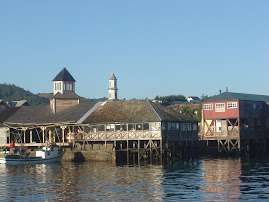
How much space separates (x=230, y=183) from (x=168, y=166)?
17.6 m

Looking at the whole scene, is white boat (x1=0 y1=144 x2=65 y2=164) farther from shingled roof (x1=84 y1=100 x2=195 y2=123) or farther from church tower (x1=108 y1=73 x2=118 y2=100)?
church tower (x1=108 y1=73 x2=118 y2=100)

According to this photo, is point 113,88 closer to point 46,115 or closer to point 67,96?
point 67,96

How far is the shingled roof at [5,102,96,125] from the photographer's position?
263 ft

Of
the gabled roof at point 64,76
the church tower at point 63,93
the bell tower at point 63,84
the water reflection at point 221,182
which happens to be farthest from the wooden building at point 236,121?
the gabled roof at point 64,76

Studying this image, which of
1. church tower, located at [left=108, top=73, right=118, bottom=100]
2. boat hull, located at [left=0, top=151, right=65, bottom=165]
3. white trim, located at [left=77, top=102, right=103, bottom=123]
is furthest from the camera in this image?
church tower, located at [left=108, top=73, right=118, bottom=100]

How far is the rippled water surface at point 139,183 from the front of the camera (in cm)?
3911

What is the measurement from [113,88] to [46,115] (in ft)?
107

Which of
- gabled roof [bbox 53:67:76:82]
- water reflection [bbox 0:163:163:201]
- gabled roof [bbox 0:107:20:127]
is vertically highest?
gabled roof [bbox 53:67:76:82]

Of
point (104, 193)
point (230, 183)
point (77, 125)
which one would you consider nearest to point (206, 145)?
point (77, 125)

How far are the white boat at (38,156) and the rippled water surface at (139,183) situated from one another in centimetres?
622

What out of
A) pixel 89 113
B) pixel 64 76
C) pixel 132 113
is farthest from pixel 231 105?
pixel 64 76

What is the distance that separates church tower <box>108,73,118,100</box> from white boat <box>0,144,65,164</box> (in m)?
42.1

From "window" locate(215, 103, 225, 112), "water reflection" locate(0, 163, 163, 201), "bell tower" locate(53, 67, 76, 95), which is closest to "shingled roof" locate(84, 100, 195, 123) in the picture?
"window" locate(215, 103, 225, 112)

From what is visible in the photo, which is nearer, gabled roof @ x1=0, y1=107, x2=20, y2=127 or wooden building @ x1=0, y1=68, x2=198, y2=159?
wooden building @ x1=0, y1=68, x2=198, y2=159
